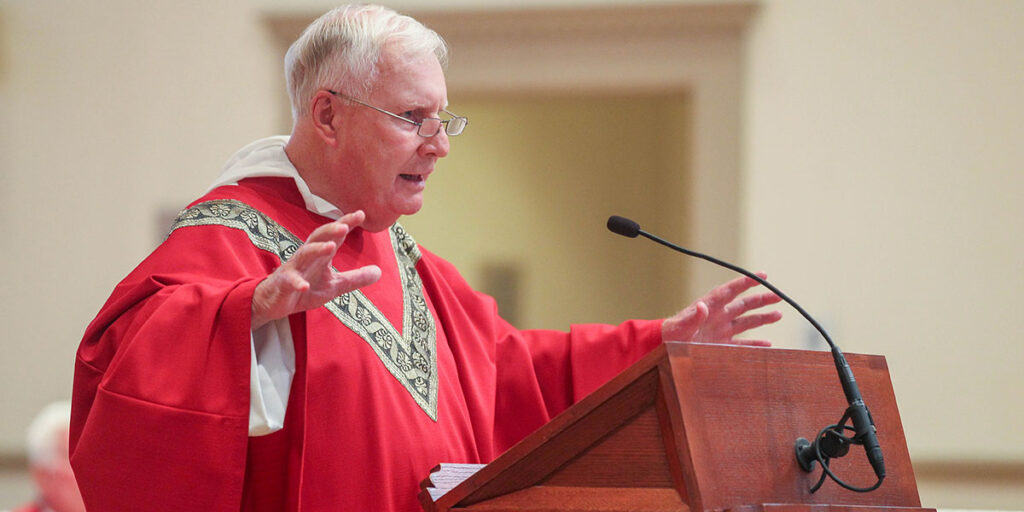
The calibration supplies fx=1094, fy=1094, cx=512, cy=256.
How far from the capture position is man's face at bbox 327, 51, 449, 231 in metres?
2.28

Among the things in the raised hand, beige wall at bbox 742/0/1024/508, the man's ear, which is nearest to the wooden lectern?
the raised hand

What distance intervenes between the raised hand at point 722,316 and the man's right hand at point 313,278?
873mm

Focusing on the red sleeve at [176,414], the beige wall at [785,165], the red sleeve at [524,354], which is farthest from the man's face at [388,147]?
the beige wall at [785,165]

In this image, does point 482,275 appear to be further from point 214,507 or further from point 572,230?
point 214,507

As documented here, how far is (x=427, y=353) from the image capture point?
2332mm

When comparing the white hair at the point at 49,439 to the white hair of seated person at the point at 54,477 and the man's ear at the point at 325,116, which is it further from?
the man's ear at the point at 325,116

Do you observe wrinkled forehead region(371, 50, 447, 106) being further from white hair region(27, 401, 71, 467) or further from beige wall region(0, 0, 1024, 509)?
beige wall region(0, 0, 1024, 509)

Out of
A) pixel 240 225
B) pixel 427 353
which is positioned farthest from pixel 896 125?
pixel 240 225

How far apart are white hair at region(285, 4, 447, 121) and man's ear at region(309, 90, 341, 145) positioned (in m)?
0.03

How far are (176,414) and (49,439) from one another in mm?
2527

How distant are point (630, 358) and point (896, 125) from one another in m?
2.48

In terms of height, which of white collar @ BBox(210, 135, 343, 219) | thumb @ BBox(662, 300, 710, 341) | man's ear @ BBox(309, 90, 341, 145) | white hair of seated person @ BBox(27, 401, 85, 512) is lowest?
white hair of seated person @ BBox(27, 401, 85, 512)

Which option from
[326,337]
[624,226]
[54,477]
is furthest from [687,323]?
[54,477]

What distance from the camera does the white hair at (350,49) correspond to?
2.30 metres
